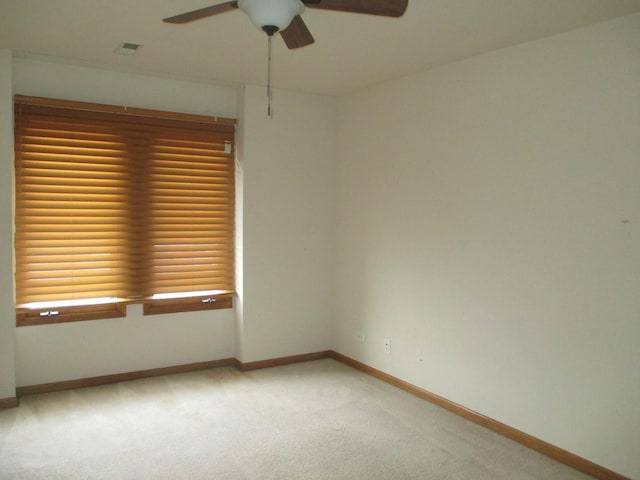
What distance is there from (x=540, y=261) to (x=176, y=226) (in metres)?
2.89

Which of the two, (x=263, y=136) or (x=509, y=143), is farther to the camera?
(x=263, y=136)

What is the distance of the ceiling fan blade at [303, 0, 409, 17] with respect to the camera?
2039mm

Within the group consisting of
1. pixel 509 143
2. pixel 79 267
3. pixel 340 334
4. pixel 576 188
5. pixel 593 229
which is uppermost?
pixel 509 143

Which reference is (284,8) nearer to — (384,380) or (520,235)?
(520,235)

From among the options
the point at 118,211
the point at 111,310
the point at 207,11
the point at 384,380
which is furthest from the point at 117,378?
the point at 207,11

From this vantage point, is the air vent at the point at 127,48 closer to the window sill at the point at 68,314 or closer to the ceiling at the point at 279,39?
the ceiling at the point at 279,39

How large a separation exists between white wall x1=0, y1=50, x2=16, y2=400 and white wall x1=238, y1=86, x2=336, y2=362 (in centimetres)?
176

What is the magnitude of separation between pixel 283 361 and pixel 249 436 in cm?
153

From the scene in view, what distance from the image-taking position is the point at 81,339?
13.4 feet

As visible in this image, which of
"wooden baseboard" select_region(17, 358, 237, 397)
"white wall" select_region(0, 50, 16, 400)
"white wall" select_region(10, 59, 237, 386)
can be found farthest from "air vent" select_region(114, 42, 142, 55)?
"wooden baseboard" select_region(17, 358, 237, 397)

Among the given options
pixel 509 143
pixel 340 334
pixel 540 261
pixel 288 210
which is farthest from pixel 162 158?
pixel 540 261

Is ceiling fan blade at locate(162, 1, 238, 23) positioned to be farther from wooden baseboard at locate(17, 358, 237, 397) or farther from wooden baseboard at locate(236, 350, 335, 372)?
wooden baseboard at locate(236, 350, 335, 372)

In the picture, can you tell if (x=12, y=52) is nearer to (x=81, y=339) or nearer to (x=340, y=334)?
(x=81, y=339)

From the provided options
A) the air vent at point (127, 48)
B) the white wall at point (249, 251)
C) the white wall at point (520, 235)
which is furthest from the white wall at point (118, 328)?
the white wall at point (520, 235)
